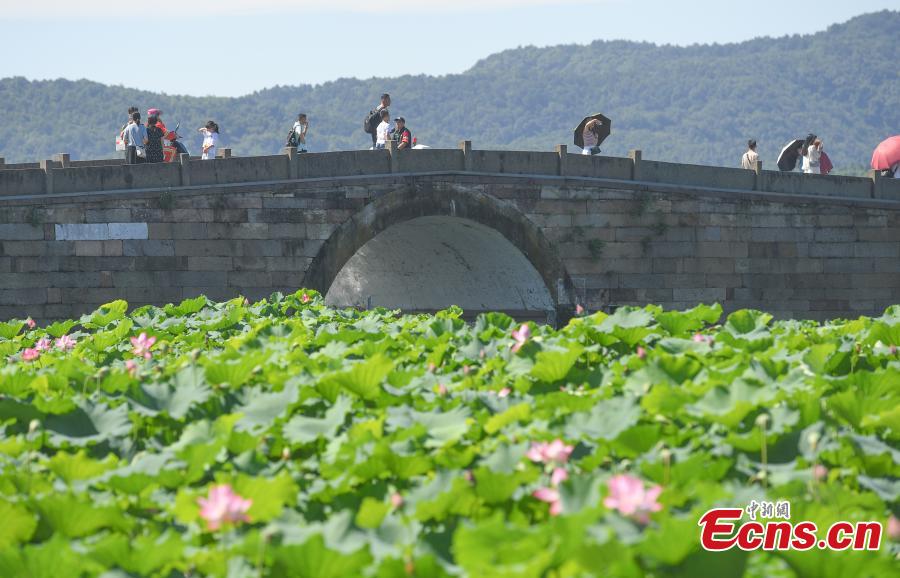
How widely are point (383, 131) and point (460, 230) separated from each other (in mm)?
2373

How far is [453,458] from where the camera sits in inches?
159

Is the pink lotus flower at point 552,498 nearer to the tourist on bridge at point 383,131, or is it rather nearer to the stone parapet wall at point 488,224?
the stone parapet wall at point 488,224

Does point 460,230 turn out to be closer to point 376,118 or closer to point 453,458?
point 376,118

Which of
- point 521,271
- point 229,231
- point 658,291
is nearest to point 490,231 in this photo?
point 521,271

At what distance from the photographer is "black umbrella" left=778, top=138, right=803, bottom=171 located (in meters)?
23.6

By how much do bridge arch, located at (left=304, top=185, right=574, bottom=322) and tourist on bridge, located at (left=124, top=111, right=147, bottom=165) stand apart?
9.30ft

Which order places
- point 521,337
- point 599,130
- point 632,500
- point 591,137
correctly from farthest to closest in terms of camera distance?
point 599,130, point 591,137, point 521,337, point 632,500

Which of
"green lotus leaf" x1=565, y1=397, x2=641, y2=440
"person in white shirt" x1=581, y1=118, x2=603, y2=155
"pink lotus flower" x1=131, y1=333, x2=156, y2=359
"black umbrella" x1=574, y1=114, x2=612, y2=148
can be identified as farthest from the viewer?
"black umbrella" x1=574, y1=114, x2=612, y2=148

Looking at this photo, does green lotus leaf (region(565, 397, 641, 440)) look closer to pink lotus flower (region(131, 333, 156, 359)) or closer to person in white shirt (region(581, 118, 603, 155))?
pink lotus flower (region(131, 333, 156, 359))

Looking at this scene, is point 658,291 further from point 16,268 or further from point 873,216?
point 16,268

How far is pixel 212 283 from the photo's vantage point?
1959 centimetres

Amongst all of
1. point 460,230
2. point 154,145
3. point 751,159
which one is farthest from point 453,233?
point 154,145

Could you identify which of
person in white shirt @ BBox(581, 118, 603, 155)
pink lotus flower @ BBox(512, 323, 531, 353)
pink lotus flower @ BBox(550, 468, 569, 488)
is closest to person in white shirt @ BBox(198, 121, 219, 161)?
person in white shirt @ BBox(581, 118, 603, 155)

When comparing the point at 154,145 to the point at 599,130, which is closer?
the point at 154,145
